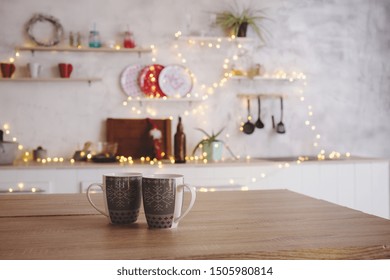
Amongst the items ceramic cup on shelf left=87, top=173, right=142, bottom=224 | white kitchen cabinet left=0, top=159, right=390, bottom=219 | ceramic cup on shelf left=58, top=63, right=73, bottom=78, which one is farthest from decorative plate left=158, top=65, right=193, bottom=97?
Result: ceramic cup on shelf left=87, top=173, right=142, bottom=224

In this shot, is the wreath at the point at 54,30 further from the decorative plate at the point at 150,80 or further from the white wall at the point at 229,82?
the decorative plate at the point at 150,80

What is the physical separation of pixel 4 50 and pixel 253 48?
6.54 ft

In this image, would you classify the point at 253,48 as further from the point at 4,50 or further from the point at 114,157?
the point at 4,50

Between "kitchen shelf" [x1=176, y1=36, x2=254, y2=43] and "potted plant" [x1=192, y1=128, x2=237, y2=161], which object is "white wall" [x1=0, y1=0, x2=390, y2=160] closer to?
"kitchen shelf" [x1=176, y1=36, x2=254, y2=43]

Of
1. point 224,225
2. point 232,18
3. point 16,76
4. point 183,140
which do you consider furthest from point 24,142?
point 224,225

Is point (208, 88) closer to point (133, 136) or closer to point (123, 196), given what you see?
point (133, 136)

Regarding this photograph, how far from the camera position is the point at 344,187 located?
3668mm

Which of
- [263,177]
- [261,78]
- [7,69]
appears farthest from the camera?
[261,78]

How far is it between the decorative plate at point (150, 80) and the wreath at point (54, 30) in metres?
0.71

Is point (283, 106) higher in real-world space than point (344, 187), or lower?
higher

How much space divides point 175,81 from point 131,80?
355 millimetres

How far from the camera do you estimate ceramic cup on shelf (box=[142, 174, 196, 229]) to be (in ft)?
3.82

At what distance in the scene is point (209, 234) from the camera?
43.3 inches

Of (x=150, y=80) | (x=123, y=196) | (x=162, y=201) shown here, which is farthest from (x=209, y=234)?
(x=150, y=80)
